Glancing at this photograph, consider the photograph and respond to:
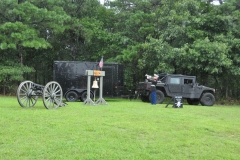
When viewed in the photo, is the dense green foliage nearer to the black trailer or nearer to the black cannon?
the black trailer

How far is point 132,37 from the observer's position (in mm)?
20109

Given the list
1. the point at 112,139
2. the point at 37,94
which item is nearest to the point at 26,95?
the point at 37,94

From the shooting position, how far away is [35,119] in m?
7.20

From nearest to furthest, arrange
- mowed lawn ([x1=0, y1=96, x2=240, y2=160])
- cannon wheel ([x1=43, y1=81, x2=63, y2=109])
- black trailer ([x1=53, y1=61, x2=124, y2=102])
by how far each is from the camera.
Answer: mowed lawn ([x1=0, y1=96, x2=240, y2=160]), cannon wheel ([x1=43, y1=81, x2=63, y2=109]), black trailer ([x1=53, y1=61, x2=124, y2=102])

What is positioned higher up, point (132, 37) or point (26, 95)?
point (132, 37)

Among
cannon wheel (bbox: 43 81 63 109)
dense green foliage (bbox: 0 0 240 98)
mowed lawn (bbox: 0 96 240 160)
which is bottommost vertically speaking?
mowed lawn (bbox: 0 96 240 160)

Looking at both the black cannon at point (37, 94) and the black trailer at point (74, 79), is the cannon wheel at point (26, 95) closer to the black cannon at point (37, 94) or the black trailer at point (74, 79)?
the black cannon at point (37, 94)

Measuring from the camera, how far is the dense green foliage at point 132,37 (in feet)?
54.4

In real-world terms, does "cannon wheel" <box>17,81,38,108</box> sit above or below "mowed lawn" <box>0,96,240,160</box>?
above

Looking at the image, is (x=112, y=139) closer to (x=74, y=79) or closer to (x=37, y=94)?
(x=37, y=94)

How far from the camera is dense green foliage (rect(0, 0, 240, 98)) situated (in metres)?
16.6

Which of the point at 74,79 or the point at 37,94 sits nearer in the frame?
the point at 37,94

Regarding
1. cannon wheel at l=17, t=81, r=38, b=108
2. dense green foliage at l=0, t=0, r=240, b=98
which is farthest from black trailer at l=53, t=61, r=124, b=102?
cannon wheel at l=17, t=81, r=38, b=108

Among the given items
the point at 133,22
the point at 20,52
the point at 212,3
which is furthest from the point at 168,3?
the point at 20,52
